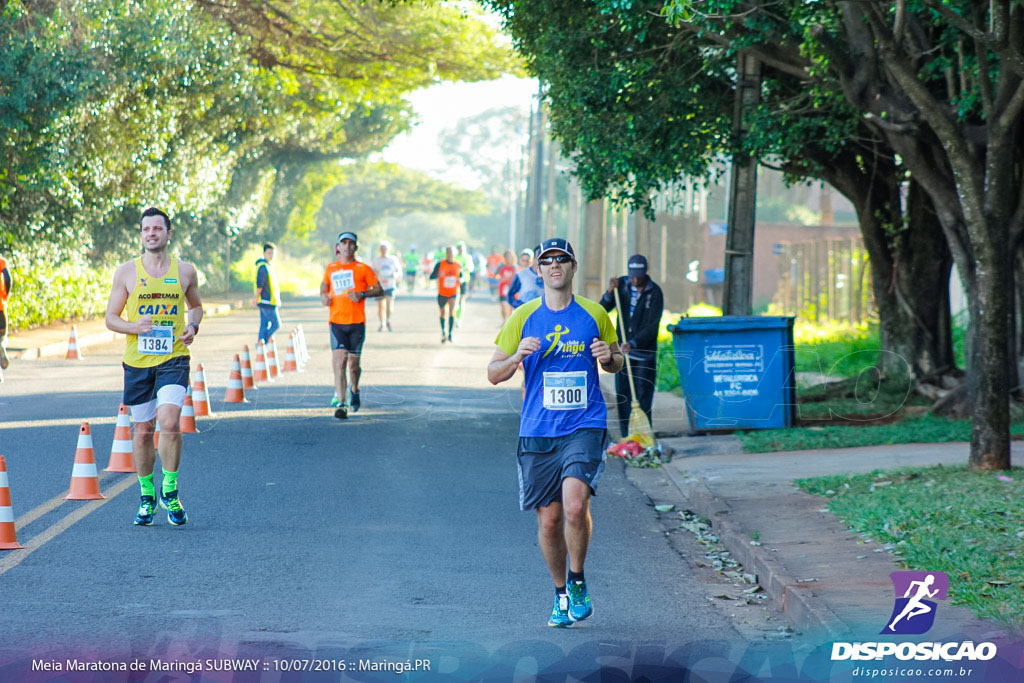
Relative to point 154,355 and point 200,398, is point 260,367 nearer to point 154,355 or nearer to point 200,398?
point 200,398

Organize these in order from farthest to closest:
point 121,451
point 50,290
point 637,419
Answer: point 50,290 → point 637,419 → point 121,451

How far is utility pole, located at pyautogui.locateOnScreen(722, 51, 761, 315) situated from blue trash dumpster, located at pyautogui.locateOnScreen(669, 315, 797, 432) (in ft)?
4.85

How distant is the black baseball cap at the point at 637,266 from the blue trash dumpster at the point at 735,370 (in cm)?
88

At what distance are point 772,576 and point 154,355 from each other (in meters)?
4.04

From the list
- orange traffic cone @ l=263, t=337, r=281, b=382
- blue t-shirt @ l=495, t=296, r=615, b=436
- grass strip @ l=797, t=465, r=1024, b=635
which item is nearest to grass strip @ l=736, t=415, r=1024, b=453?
grass strip @ l=797, t=465, r=1024, b=635

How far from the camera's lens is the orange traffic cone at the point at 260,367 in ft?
58.1

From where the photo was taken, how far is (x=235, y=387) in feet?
50.9

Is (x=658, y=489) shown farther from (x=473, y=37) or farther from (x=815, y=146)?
(x=473, y=37)

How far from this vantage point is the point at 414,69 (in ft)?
102

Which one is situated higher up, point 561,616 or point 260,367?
point 260,367

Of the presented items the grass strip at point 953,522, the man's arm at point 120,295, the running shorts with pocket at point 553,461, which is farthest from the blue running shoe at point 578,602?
the man's arm at point 120,295

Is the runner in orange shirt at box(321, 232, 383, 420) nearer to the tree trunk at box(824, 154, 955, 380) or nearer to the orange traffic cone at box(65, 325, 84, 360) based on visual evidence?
the tree trunk at box(824, 154, 955, 380)
